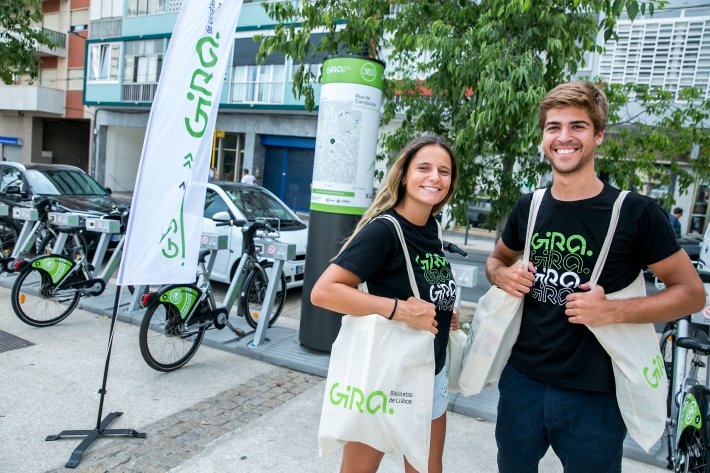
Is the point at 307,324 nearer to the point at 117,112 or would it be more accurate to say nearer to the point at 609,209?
the point at 609,209

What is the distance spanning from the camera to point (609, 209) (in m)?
1.81

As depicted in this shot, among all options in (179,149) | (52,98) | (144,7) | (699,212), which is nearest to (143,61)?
(144,7)

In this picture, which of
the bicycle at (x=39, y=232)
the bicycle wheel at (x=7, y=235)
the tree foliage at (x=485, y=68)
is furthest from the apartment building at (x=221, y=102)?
the tree foliage at (x=485, y=68)

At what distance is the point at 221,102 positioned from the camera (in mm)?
22547

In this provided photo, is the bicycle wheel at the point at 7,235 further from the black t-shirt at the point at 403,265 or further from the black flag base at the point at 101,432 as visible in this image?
the black t-shirt at the point at 403,265

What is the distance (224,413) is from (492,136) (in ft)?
11.7

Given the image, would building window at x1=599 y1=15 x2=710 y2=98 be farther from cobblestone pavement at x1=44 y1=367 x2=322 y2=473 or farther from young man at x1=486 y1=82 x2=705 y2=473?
young man at x1=486 y1=82 x2=705 y2=473

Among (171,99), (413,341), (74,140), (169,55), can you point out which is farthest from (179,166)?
(74,140)

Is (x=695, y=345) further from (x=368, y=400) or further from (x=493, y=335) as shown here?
(x=368, y=400)

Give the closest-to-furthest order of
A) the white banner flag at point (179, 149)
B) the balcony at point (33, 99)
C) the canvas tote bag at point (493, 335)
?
1. the canvas tote bag at point (493, 335)
2. the white banner flag at point (179, 149)
3. the balcony at point (33, 99)

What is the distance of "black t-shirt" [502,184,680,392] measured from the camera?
5.82ft

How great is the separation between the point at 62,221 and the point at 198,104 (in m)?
3.31

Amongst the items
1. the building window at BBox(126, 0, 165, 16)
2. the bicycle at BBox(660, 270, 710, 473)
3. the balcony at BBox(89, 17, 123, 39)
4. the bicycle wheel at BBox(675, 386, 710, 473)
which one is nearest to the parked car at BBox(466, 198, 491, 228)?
the bicycle at BBox(660, 270, 710, 473)

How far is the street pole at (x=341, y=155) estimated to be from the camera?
4.60 metres
